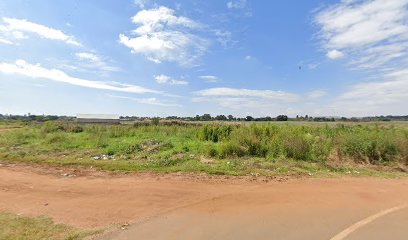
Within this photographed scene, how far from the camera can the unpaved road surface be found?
216 inches

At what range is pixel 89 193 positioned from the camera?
27.3ft

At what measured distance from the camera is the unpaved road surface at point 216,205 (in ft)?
18.0

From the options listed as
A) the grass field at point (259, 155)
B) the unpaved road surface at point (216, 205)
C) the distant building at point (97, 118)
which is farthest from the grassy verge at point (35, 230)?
the distant building at point (97, 118)

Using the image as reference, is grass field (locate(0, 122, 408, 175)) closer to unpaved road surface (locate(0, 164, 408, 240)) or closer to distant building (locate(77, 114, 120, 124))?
unpaved road surface (locate(0, 164, 408, 240))

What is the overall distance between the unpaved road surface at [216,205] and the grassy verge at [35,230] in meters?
0.27

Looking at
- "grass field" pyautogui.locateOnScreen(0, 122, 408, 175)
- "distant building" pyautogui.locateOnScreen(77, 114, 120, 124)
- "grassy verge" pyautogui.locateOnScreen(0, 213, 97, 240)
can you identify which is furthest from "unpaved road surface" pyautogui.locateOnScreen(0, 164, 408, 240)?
"distant building" pyautogui.locateOnScreen(77, 114, 120, 124)

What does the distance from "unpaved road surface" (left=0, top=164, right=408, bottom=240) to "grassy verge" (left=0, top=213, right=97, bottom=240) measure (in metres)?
0.27

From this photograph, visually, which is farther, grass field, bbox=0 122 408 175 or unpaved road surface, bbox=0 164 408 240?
grass field, bbox=0 122 408 175

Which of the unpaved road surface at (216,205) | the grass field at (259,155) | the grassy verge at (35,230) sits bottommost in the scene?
the grassy verge at (35,230)

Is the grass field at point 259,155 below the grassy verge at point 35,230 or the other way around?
the other way around

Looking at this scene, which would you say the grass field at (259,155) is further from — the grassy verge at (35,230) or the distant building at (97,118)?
the distant building at (97,118)

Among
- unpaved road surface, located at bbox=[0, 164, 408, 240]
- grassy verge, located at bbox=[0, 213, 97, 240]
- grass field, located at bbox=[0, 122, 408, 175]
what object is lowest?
grassy verge, located at bbox=[0, 213, 97, 240]

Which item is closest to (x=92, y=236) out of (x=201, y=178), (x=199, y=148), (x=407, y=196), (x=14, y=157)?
(x=201, y=178)

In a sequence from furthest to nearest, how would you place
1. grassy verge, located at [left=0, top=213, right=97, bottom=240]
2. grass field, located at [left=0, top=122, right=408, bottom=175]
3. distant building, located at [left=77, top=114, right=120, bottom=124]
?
distant building, located at [left=77, top=114, right=120, bottom=124]
grass field, located at [left=0, top=122, right=408, bottom=175]
grassy verge, located at [left=0, top=213, right=97, bottom=240]
